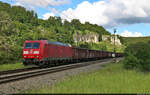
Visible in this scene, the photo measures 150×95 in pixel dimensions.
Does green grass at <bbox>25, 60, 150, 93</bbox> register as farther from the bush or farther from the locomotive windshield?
the locomotive windshield

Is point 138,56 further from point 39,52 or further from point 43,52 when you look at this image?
point 39,52

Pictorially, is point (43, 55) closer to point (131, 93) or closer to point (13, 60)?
point (13, 60)

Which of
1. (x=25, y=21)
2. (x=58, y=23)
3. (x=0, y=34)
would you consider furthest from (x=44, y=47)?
(x=58, y=23)

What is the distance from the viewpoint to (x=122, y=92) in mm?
7664

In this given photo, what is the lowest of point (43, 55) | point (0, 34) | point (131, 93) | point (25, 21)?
point (131, 93)

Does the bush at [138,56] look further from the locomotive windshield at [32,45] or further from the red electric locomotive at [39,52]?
the locomotive windshield at [32,45]

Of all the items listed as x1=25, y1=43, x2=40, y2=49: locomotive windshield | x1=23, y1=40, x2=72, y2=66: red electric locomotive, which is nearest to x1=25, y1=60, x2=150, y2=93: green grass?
x1=23, y1=40, x2=72, y2=66: red electric locomotive

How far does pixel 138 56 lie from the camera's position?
19.8 m

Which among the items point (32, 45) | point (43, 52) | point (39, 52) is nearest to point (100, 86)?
point (39, 52)

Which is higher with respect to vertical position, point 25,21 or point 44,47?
point 25,21

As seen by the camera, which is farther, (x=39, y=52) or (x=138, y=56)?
(x=39, y=52)

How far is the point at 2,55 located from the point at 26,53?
1010 cm

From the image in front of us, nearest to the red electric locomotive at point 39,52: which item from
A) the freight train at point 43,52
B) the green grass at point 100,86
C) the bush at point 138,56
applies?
the freight train at point 43,52

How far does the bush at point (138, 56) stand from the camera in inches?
743
